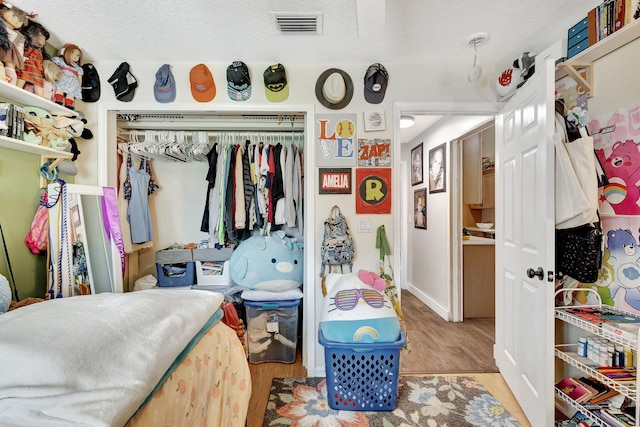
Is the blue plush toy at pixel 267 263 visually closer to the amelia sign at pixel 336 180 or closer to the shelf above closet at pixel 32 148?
the amelia sign at pixel 336 180

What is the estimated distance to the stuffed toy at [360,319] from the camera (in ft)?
5.50

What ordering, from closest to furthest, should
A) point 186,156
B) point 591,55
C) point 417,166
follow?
point 591,55 → point 186,156 → point 417,166

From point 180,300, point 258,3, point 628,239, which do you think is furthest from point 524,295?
point 258,3

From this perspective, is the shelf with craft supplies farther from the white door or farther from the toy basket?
the toy basket

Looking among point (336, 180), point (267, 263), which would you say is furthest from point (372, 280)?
point (267, 263)

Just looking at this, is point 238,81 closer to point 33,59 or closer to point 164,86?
point 164,86

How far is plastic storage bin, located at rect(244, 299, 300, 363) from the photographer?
2338mm

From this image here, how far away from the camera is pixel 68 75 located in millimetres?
1912

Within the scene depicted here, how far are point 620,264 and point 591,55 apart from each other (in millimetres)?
1084

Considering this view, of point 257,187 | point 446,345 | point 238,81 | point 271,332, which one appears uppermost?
point 238,81

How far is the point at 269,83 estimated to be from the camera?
80.7 inches

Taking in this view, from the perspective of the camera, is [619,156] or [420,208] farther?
[420,208]

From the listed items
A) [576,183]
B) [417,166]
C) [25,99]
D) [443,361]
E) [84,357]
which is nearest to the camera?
[84,357]

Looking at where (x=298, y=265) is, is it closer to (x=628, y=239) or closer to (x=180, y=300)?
(x=180, y=300)
